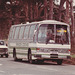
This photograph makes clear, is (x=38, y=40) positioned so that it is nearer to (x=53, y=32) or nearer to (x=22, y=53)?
(x=53, y=32)

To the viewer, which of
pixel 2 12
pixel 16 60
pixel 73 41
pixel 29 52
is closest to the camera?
pixel 29 52

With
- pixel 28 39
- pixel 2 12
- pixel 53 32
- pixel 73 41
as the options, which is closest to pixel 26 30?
pixel 28 39

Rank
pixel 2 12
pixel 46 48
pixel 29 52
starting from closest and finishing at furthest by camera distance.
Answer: pixel 46 48
pixel 29 52
pixel 2 12

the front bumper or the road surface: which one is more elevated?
the front bumper

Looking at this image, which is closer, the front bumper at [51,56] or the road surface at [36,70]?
the road surface at [36,70]

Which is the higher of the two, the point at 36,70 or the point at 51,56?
the point at 51,56

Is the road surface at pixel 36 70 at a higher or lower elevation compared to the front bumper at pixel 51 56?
lower

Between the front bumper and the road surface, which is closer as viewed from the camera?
the road surface

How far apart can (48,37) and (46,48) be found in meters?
0.84

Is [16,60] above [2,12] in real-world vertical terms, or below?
below

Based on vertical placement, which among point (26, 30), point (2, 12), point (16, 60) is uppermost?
point (2, 12)

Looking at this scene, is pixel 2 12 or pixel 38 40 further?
pixel 2 12

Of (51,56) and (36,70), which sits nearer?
(36,70)

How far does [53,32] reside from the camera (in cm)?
2584
